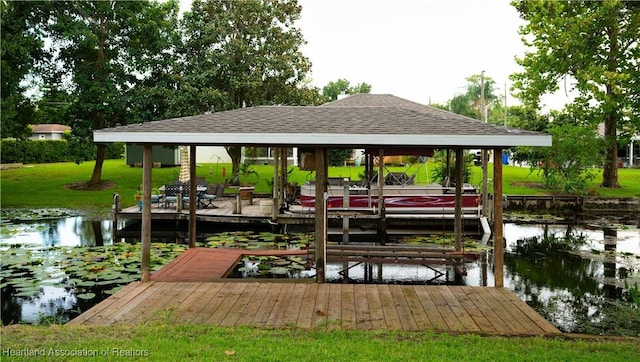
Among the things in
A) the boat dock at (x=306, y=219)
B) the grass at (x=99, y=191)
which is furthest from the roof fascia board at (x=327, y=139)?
the grass at (x=99, y=191)

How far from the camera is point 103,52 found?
81.6 ft

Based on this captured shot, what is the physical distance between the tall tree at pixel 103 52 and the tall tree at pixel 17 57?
0.86 meters

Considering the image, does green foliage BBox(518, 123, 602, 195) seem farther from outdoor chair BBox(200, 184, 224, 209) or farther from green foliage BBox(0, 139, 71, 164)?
green foliage BBox(0, 139, 71, 164)

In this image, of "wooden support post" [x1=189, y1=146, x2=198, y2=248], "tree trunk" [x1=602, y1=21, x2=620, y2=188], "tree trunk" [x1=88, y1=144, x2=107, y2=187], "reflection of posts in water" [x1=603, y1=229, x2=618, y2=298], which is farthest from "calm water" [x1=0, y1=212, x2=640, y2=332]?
"tree trunk" [x1=602, y1=21, x2=620, y2=188]

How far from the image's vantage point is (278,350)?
5.20 m

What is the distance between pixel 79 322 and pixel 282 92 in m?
20.2

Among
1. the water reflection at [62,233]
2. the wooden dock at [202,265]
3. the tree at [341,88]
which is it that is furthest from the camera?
the tree at [341,88]

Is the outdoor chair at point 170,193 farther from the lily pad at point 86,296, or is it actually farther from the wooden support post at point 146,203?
the wooden support post at point 146,203

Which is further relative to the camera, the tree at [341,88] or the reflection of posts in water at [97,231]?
the tree at [341,88]

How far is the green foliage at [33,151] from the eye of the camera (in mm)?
34500

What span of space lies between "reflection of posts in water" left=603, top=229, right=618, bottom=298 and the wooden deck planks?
8.79ft

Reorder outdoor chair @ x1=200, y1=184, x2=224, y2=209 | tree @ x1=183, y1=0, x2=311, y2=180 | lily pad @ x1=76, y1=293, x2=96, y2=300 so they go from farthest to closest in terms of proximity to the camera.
Answer: tree @ x1=183, y1=0, x2=311, y2=180 < outdoor chair @ x1=200, y1=184, x2=224, y2=209 < lily pad @ x1=76, y1=293, x2=96, y2=300

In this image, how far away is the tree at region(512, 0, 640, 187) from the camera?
23.4 metres

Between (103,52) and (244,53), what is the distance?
606 centimetres
